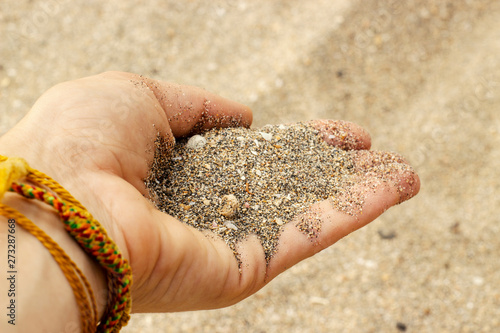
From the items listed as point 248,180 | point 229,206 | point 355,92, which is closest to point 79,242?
point 229,206

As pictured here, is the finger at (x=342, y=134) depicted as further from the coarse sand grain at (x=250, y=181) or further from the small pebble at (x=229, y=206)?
the small pebble at (x=229, y=206)

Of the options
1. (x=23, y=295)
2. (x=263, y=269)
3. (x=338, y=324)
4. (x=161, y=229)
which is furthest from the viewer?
(x=338, y=324)

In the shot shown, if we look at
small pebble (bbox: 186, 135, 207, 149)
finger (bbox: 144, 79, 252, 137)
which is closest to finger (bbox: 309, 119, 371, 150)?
finger (bbox: 144, 79, 252, 137)

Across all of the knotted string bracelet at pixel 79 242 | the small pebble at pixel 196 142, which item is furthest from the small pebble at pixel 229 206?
the knotted string bracelet at pixel 79 242

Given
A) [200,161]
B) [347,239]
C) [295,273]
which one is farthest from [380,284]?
[200,161]

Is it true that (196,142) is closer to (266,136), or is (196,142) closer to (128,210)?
(266,136)

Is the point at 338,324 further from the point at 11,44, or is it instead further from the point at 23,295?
the point at 11,44
